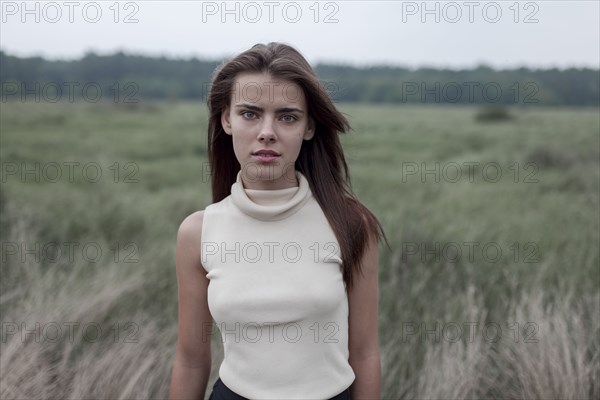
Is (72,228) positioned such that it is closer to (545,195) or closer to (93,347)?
(93,347)

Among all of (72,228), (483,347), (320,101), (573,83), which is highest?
(573,83)

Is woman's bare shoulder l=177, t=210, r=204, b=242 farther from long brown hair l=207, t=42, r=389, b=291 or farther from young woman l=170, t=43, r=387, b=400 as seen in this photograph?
long brown hair l=207, t=42, r=389, b=291

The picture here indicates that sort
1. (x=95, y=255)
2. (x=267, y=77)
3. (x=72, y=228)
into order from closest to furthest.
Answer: (x=267, y=77) < (x=95, y=255) < (x=72, y=228)

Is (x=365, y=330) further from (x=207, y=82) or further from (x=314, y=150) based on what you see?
(x=207, y=82)

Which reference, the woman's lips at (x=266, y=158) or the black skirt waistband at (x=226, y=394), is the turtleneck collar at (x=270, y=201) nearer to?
the woman's lips at (x=266, y=158)

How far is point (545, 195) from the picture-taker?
6.01 meters

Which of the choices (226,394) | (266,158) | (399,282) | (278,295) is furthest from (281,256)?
(399,282)

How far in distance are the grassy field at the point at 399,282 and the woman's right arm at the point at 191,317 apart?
802 mm

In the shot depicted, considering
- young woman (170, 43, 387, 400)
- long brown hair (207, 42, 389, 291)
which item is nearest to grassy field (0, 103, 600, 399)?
long brown hair (207, 42, 389, 291)

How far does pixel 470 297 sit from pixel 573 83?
28.2 feet

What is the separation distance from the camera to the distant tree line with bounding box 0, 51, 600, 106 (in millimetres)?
4680

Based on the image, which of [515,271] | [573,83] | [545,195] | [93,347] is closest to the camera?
[93,347]

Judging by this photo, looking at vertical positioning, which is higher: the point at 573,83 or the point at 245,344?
the point at 573,83

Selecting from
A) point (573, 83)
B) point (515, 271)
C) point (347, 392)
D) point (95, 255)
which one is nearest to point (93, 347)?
point (95, 255)
